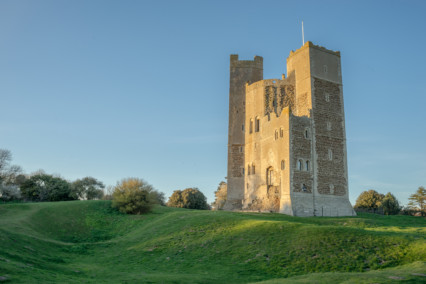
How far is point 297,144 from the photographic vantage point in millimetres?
39500

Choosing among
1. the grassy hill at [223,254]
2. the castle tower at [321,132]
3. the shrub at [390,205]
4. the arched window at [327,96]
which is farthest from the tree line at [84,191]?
the shrub at [390,205]

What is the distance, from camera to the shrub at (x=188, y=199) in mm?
64062

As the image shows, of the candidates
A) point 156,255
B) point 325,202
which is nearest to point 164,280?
point 156,255

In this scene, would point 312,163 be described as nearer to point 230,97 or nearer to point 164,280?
point 230,97

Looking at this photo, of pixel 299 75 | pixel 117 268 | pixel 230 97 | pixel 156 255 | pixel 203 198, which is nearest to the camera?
pixel 117 268

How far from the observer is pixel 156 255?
23625 mm

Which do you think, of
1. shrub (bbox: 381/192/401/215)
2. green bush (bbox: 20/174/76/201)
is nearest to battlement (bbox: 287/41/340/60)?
shrub (bbox: 381/192/401/215)

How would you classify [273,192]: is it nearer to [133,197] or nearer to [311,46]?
[133,197]

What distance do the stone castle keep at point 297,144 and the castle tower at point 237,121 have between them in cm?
14

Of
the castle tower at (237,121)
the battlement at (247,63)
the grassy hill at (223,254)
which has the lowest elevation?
the grassy hill at (223,254)

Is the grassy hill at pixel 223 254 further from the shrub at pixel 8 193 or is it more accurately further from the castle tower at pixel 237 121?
the castle tower at pixel 237 121

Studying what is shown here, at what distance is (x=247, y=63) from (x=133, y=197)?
83.3 ft

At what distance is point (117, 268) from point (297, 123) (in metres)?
25.3

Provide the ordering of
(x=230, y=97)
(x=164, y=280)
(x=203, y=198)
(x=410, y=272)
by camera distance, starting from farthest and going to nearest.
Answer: (x=203, y=198) < (x=230, y=97) < (x=164, y=280) < (x=410, y=272)
